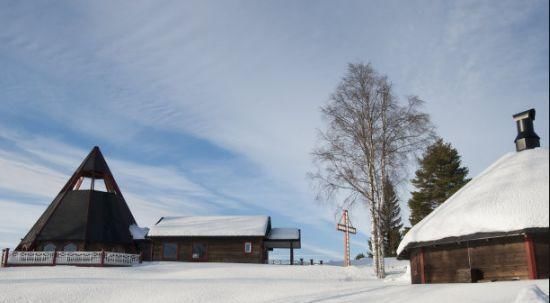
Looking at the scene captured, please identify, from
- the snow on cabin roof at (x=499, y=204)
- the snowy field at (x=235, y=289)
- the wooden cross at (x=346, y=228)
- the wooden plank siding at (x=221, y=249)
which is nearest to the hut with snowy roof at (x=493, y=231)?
the snow on cabin roof at (x=499, y=204)

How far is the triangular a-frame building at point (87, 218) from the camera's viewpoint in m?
35.8

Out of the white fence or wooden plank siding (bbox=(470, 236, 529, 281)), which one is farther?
the white fence

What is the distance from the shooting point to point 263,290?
67.6 ft

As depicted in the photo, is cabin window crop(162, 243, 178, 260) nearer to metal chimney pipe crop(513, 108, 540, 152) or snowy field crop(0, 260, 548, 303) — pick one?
snowy field crop(0, 260, 548, 303)

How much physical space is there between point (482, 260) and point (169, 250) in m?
26.2

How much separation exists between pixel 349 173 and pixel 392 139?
309 cm

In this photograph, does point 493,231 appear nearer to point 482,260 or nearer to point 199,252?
point 482,260

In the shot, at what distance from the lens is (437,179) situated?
41625 mm

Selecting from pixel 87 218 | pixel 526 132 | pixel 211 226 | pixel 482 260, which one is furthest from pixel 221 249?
pixel 526 132

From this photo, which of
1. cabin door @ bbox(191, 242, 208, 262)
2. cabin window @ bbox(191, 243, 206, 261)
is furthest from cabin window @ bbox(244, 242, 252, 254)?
cabin window @ bbox(191, 243, 206, 261)

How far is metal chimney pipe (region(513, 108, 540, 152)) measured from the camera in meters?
22.8

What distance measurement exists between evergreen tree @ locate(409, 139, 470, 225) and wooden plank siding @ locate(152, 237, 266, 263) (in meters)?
14.4

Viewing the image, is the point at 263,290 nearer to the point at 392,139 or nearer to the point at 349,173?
the point at 349,173

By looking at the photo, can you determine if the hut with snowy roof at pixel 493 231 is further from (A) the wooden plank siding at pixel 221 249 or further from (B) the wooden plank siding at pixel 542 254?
(A) the wooden plank siding at pixel 221 249
